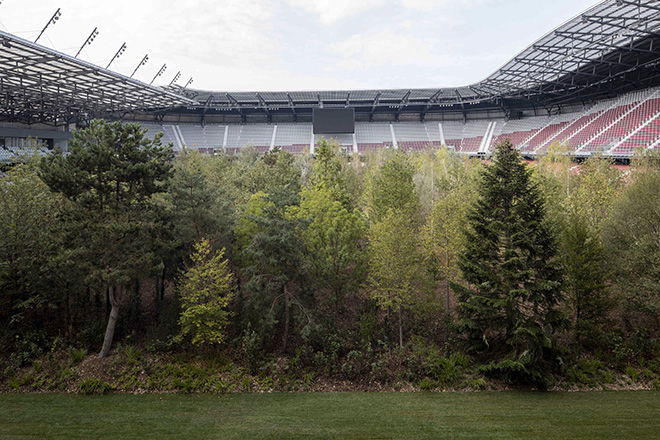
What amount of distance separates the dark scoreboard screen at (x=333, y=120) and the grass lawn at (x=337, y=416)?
66.1m

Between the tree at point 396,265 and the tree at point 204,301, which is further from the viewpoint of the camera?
the tree at point 396,265

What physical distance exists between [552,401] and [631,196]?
35.5 ft

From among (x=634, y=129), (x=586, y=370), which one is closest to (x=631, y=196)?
(x=586, y=370)

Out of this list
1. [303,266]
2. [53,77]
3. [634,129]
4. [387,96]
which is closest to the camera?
[303,266]

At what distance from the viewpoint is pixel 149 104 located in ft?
170

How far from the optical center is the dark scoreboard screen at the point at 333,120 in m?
76.1

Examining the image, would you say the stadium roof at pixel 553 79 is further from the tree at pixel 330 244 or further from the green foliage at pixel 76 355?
the green foliage at pixel 76 355

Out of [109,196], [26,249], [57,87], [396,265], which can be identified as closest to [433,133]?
[57,87]

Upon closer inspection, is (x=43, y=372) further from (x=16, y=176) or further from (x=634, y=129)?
(x=634, y=129)

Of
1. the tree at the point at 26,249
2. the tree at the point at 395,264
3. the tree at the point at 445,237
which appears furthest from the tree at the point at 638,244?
the tree at the point at 26,249

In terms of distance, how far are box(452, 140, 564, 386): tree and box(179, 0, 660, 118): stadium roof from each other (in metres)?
Answer: 25.9

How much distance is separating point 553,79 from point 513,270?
5121 cm

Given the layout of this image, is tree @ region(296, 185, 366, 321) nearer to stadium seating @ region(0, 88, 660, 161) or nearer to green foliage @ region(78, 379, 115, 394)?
green foliage @ region(78, 379, 115, 394)

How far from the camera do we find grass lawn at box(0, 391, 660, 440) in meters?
12.5
